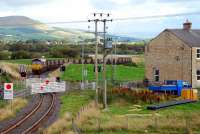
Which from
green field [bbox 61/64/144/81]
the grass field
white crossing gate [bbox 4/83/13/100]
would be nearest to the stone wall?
green field [bbox 61/64/144/81]

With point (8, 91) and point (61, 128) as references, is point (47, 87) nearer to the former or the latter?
point (8, 91)

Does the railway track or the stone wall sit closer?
the railway track

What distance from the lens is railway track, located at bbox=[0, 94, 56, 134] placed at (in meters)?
26.2

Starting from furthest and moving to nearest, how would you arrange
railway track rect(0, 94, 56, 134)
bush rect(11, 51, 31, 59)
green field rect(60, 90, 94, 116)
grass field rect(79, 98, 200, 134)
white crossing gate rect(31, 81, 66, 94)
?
1. bush rect(11, 51, 31, 59)
2. white crossing gate rect(31, 81, 66, 94)
3. green field rect(60, 90, 94, 116)
4. railway track rect(0, 94, 56, 134)
5. grass field rect(79, 98, 200, 134)

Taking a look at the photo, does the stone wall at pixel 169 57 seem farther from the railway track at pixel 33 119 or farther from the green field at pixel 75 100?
the railway track at pixel 33 119

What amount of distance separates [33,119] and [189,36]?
2692 cm

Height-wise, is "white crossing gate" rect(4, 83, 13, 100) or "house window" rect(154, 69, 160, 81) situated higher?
"house window" rect(154, 69, 160, 81)

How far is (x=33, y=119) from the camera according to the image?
30891 millimetres

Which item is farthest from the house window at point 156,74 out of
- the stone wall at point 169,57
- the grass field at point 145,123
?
the grass field at point 145,123

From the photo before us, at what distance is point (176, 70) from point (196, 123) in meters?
24.1

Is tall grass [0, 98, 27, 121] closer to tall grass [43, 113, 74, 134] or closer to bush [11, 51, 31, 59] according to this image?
tall grass [43, 113, 74, 134]

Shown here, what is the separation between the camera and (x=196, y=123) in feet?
88.9

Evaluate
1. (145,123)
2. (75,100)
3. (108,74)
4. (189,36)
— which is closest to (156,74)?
(189,36)

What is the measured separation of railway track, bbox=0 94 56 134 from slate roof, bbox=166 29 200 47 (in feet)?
56.3
